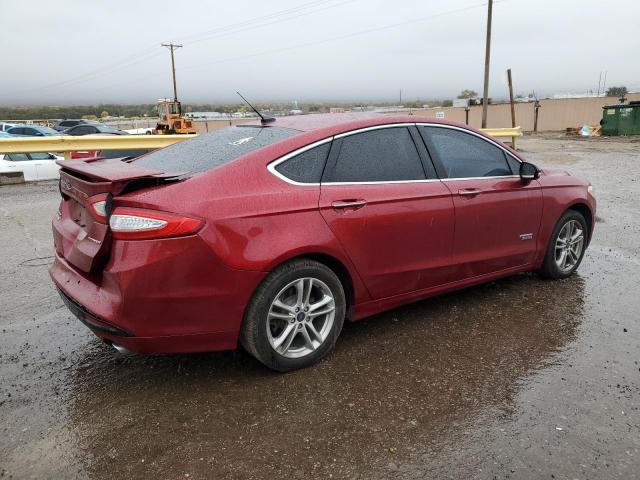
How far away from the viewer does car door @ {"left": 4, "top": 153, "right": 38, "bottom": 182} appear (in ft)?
39.2

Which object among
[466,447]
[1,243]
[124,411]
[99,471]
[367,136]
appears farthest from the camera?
[1,243]

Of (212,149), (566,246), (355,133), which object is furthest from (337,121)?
(566,246)

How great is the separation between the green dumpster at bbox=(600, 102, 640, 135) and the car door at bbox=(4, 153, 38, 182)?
92.3 feet

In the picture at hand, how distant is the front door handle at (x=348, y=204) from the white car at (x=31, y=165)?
10.8 m

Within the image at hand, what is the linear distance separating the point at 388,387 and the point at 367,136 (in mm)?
1657

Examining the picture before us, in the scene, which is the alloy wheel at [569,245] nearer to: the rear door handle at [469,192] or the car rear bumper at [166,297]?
the rear door handle at [469,192]

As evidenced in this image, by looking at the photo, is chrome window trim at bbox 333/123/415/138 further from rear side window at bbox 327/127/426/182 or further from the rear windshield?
the rear windshield

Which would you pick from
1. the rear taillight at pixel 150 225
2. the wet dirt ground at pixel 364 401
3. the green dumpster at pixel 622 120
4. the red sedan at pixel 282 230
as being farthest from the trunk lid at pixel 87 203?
the green dumpster at pixel 622 120

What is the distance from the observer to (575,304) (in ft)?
14.3

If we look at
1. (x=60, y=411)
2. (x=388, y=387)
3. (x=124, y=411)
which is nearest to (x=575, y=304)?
(x=388, y=387)

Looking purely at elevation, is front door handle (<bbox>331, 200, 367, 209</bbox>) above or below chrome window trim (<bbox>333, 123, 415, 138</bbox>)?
below

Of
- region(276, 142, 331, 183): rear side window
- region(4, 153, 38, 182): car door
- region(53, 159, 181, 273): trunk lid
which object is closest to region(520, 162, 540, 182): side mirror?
region(276, 142, 331, 183): rear side window

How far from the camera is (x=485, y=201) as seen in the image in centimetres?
→ 404

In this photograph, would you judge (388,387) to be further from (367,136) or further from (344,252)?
(367,136)
